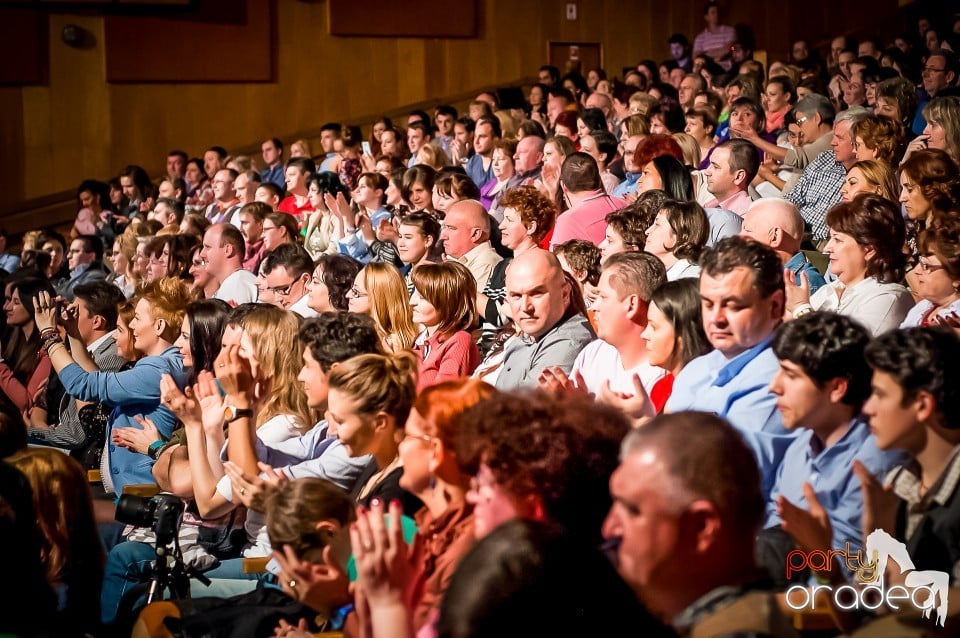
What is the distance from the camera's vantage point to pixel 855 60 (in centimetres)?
809

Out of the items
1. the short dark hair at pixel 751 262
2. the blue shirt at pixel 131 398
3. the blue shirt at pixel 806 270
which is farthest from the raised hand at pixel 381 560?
the blue shirt at pixel 806 270

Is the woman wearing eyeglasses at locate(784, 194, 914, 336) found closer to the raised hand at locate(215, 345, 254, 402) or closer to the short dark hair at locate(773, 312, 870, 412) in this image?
the short dark hair at locate(773, 312, 870, 412)

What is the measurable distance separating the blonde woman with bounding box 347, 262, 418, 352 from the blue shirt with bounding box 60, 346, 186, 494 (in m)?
0.73

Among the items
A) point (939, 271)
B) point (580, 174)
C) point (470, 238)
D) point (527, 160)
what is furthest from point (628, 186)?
point (939, 271)

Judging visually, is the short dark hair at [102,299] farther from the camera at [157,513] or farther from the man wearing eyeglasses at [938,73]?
the man wearing eyeglasses at [938,73]

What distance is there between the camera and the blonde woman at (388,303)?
14.3 feet

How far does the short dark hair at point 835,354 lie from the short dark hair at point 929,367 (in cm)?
17

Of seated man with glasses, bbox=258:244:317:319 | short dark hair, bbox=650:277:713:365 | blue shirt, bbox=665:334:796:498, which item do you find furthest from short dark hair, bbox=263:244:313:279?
blue shirt, bbox=665:334:796:498

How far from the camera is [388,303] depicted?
4367 millimetres

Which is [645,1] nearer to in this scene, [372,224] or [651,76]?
[651,76]

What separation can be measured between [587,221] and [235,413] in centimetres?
252

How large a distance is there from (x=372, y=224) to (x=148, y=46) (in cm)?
599

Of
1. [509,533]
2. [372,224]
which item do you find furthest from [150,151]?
[509,533]

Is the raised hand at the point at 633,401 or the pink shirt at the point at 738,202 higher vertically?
the pink shirt at the point at 738,202
